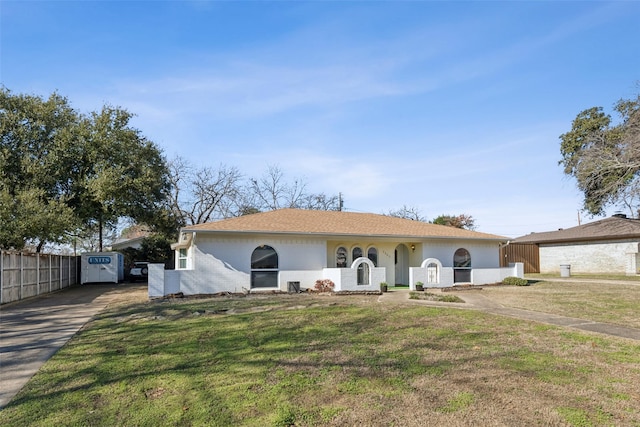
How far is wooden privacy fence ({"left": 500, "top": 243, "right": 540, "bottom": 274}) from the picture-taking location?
31.2 m

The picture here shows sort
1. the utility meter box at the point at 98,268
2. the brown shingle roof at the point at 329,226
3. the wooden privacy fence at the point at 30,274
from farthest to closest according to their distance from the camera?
the utility meter box at the point at 98,268 → the brown shingle roof at the point at 329,226 → the wooden privacy fence at the point at 30,274

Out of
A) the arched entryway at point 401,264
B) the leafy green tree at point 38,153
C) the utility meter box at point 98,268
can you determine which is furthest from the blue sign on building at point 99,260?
the arched entryway at point 401,264

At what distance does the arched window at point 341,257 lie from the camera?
1919cm

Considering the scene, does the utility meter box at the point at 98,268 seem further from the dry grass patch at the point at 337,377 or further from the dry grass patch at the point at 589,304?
the dry grass patch at the point at 589,304

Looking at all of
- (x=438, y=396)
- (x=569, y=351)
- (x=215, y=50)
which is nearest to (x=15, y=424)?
(x=438, y=396)

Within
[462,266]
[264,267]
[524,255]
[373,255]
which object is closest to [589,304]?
[462,266]

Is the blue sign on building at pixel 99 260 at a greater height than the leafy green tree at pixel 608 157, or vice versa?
the leafy green tree at pixel 608 157

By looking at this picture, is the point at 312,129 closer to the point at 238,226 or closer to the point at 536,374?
the point at 238,226

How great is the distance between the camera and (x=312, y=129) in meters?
18.6

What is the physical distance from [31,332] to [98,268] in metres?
19.2

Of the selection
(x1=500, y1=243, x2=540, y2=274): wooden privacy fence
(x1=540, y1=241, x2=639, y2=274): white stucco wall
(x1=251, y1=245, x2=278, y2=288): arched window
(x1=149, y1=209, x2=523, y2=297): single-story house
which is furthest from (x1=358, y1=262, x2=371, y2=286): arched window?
(x1=540, y1=241, x2=639, y2=274): white stucco wall

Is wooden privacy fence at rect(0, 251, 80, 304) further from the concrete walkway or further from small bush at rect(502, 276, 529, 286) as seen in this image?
small bush at rect(502, 276, 529, 286)

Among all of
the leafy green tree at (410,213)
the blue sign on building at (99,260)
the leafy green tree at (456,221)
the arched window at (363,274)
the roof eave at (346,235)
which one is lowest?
the arched window at (363,274)

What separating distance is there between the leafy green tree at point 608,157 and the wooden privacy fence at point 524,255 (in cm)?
522
